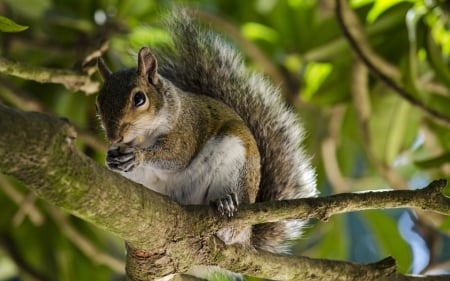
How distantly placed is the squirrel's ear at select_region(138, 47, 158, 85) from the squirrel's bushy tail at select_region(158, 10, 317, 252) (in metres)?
0.15

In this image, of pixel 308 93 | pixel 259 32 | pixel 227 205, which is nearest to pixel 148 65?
pixel 227 205

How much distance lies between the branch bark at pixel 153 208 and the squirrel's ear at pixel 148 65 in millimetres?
330

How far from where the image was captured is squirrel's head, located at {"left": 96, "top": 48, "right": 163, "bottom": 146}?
125 centimetres

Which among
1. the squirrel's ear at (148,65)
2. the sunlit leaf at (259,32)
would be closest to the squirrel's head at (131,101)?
the squirrel's ear at (148,65)

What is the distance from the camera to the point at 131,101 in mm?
1292

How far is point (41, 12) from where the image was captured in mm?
1785

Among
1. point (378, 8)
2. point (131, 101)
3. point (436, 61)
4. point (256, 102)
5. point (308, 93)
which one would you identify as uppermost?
point (378, 8)

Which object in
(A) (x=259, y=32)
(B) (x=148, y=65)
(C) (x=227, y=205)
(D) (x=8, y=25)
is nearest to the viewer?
(D) (x=8, y=25)

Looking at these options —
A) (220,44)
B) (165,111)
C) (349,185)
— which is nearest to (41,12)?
(220,44)

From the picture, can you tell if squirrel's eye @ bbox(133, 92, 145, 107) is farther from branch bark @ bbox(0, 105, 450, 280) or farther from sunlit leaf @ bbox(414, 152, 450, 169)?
sunlit leaf @ bbox(414, 152, 450, 169)

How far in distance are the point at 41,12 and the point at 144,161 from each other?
635 millimetres

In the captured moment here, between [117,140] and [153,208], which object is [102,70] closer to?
[117,140]

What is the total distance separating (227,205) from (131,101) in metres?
0.27

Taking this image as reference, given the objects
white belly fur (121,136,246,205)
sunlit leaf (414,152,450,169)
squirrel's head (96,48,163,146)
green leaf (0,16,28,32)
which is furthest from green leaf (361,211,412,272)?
green leaf (0,16,28,32)
